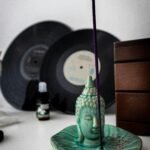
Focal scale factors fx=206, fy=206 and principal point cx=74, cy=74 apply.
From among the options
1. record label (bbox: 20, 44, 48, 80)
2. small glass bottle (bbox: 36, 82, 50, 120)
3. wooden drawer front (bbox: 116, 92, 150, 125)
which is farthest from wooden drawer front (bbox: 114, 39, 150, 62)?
record label (bbox: 20, 44, 48, 80)

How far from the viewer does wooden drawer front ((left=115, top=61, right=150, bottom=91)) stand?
0.57m

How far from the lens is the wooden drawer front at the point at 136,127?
1.88ft

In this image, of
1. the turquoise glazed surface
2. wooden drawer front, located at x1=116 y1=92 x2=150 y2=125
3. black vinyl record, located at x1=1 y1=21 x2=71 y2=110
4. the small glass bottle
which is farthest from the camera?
black vinyl record, located at x1=1 y1=21 x2=71 y2=110

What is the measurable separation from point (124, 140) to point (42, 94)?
0.39 m

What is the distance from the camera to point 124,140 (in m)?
0.48

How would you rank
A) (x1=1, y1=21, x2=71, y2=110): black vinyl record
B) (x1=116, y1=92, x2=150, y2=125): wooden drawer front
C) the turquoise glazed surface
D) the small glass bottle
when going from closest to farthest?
1. the turquoise glazed surface
2. (x1=116, y1=92, x2=150, y2=125): wooden drawer front
3. the small glass bottle
4. (x1=1, y1=21, x2=71, y2=110): black vinyl record

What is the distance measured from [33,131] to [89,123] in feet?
0.80

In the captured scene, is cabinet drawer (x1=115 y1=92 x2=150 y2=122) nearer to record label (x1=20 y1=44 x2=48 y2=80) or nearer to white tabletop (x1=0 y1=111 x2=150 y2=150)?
white tabletop (x1=0 y1=111 x2=150 y2=150)

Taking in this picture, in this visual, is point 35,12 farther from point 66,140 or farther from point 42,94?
point 66,140

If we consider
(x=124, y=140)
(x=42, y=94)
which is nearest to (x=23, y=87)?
(x=42, y=94)

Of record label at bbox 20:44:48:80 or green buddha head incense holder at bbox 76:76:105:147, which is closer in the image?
green buddha head incense holder at bbox 76:76:105:147

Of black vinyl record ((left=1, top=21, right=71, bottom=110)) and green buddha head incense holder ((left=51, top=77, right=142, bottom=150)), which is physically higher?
black vinyl record ((left=1, top=21, right=71, bottom=110))

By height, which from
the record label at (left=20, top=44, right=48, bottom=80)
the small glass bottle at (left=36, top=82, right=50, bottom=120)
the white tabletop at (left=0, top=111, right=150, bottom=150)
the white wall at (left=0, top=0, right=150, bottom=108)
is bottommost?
the white tabletop at (left=0, top=111, right=150, bottom=150)

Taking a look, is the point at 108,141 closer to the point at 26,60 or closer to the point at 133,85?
the point at 133,85
